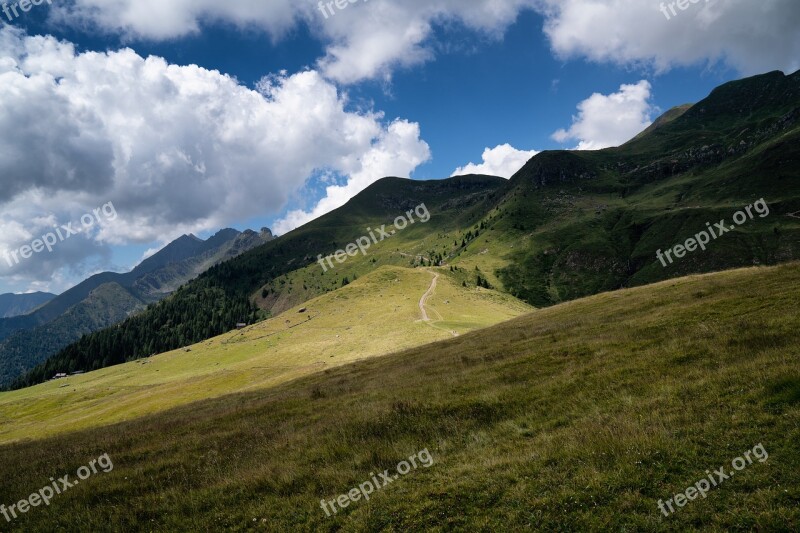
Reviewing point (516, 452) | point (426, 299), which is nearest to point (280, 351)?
point (426, 299)

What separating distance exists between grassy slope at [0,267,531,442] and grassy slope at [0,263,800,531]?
4252cm

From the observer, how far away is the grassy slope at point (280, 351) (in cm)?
6688

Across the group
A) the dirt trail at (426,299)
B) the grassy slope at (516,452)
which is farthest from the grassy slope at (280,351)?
the grassy slope at (516,452)

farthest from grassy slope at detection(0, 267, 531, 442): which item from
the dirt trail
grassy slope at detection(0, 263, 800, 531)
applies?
grassy slope at detection(0, 263, 800, 531)

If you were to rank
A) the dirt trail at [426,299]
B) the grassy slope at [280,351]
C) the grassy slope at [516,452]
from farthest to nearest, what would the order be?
the dirt trail at [426,299]
the grassy slope at [280,351]
the grassy slope at [516,452]

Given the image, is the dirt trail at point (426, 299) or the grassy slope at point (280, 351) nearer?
the grassy slope at point (280, 351)

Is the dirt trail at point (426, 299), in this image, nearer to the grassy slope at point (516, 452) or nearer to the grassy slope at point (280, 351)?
the grassy slope at point (280, 351)

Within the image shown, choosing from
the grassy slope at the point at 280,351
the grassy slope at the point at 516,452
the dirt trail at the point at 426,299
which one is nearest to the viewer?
the grassy slope at the point at 516,452

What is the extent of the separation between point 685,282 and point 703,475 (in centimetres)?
4022

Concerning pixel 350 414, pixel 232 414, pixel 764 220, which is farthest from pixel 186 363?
pixel 764 220

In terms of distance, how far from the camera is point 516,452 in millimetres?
10500

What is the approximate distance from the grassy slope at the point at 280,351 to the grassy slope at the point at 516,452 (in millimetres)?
42525

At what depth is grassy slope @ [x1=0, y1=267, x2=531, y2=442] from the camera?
66.9 m

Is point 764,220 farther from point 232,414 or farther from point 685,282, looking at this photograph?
point 232,414
